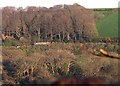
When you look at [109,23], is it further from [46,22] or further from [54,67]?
[46,22]

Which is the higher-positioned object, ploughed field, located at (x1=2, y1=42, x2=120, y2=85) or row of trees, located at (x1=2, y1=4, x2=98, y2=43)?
row of trees, located at (x1=2, y1=4, x2=98, y2=43)

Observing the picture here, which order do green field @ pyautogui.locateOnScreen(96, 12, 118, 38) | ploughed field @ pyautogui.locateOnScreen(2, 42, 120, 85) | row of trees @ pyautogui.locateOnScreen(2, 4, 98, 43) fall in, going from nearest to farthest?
green field @ pyautogui.locateOnScreen(96, 12, 118, 38)
ploughed field @ pyautogui.locateOnScreen(2, 42, 120, 85)
row of trees @ pyautogui.locateOnScreen(2, 4, 98, 43)

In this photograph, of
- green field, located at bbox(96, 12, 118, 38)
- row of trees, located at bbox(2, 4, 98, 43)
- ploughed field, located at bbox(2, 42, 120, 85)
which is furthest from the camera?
row of trees, located at bbox(2, 4, 98, 43)

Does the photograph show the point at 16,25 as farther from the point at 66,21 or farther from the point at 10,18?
the point at 66,21

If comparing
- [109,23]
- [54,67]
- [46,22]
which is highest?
[109,23]

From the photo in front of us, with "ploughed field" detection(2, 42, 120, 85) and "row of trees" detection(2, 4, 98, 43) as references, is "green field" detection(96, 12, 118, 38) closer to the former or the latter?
"ploughed field" detection(2, 42, 120, 85)

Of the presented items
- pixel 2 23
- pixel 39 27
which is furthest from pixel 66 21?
pixel 2 23

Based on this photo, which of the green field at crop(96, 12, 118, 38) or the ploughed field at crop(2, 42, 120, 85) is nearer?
the green field at crop(96, 12, 118, 38)

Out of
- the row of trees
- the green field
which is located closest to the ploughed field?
the green field

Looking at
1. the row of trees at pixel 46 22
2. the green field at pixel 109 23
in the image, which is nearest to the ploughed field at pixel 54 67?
the green field at pixel 109 23

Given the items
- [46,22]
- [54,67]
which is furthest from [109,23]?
[46,22]
